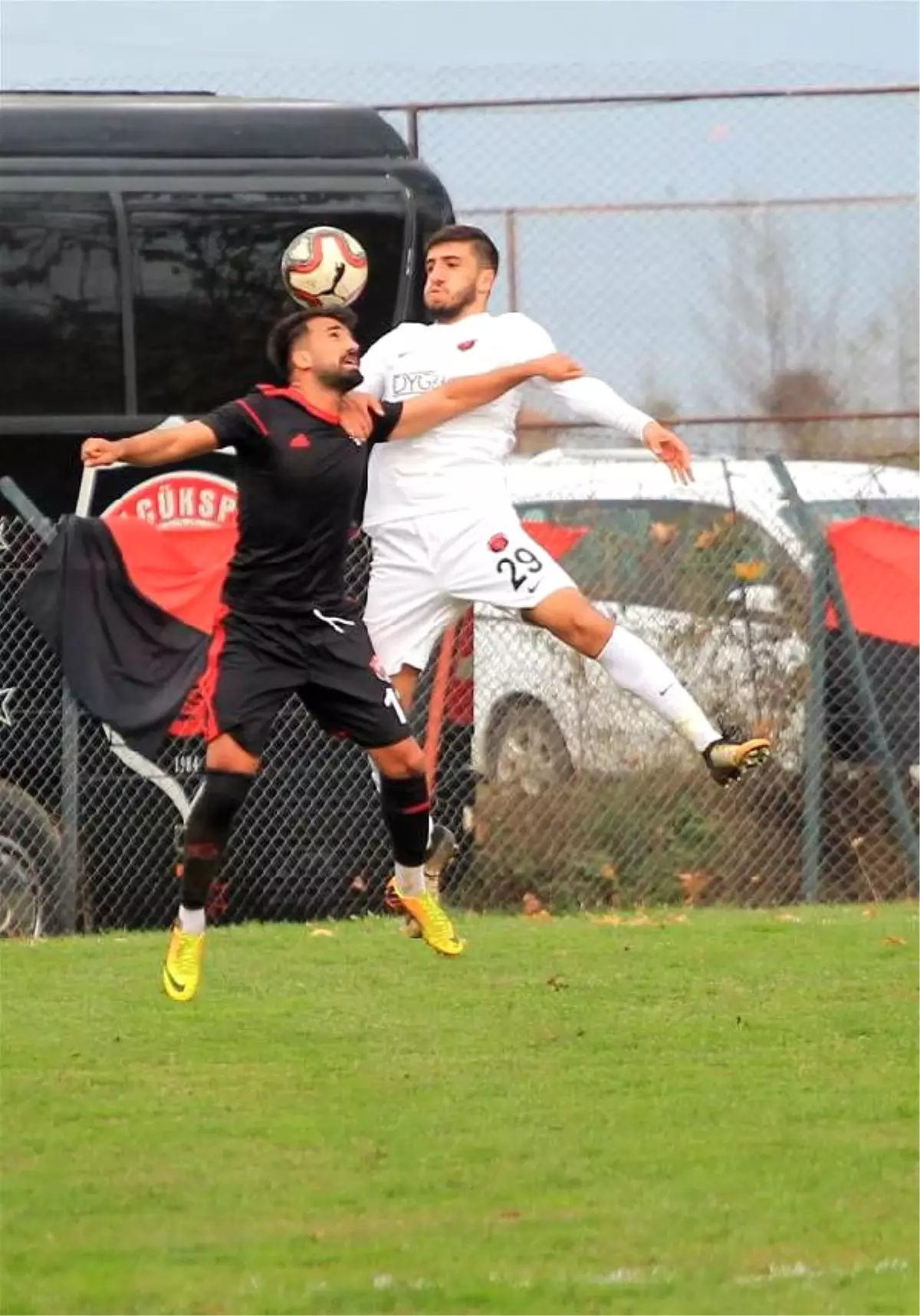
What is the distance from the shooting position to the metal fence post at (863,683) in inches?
570

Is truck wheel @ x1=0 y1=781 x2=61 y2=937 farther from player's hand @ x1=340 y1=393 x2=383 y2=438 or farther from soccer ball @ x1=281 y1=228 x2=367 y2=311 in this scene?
soccer ball @ x1=281 y1=228 x2=367 y2=311

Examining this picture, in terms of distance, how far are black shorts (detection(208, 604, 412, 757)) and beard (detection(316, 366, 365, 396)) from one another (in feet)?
2.23

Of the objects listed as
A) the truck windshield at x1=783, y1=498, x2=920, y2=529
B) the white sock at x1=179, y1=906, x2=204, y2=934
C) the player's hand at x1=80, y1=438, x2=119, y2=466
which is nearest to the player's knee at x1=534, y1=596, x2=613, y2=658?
the white sock at x1=179, y1=906, x2=204, y2=934

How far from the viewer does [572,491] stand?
14578 mm

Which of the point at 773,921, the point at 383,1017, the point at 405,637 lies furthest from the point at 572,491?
the point at 383,1017

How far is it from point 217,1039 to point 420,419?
6.92ft

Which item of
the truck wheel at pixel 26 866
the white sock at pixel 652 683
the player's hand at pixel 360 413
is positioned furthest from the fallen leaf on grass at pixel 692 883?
the player's hand at pixel 360 413

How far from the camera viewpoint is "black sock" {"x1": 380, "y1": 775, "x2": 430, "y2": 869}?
370 inches

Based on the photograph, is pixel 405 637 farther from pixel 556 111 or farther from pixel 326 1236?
pixel 556 111

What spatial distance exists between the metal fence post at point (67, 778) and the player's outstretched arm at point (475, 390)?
450 cm

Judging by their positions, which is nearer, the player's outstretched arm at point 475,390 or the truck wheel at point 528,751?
the player's outstretched arm at point 475,390

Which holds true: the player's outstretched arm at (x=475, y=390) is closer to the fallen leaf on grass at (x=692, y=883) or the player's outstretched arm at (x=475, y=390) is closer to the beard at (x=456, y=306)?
the beard at (x=456, y=306)

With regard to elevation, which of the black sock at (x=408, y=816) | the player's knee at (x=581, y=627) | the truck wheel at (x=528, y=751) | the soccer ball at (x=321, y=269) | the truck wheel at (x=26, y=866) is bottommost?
the truck wheel at (x=26, y=866)

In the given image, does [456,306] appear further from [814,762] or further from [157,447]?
[814,762]
